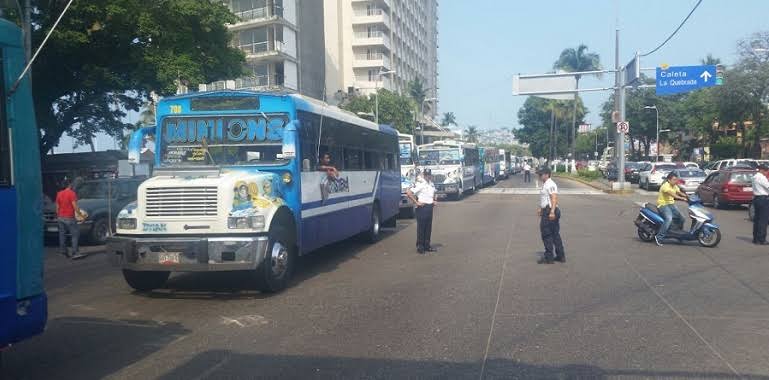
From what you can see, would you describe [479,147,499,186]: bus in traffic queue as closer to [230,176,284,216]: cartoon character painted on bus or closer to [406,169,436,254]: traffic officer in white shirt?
[406,169,436,254]: traffic officer in white shirt

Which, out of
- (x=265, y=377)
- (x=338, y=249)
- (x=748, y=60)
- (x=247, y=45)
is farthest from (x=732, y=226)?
(x=247, y=45)

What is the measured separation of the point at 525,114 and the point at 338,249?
77.2 meters

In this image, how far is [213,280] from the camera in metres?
10.7

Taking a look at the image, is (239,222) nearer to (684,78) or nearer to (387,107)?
(684,78)

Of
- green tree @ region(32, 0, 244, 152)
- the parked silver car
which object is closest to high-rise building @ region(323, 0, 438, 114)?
green tree @ region(32, 0, 244, 152)

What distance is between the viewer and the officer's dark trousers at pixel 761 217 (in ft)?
44.9

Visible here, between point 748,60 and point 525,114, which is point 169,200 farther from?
point 525,114

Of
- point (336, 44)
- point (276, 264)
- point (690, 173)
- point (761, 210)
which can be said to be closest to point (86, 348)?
point (276, 264)

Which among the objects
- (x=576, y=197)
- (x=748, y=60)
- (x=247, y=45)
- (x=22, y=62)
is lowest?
(x=576, y=197)

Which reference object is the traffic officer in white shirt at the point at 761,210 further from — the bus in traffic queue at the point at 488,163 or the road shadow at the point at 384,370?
the bus in traffic queue at the point at 488,163

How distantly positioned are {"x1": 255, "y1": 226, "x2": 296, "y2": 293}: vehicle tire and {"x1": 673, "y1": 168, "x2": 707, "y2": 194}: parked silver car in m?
23.7

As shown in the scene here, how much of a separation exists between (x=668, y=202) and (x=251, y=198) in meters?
9.06

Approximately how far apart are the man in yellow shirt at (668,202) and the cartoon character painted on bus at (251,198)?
8.43m

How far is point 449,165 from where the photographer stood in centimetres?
3067
